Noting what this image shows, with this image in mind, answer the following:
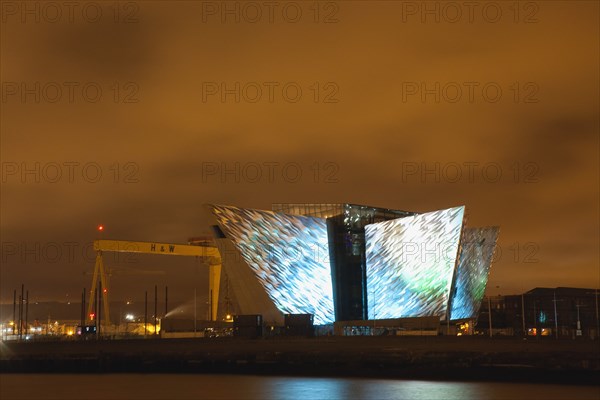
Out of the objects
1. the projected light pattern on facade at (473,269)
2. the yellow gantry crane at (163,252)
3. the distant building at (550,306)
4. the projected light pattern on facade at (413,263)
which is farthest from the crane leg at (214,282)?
the distant building at (550,306)

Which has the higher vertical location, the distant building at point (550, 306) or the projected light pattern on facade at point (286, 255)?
the projected light pattern on facade at point (286, 255)

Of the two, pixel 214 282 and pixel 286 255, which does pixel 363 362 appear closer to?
pixel 286 255

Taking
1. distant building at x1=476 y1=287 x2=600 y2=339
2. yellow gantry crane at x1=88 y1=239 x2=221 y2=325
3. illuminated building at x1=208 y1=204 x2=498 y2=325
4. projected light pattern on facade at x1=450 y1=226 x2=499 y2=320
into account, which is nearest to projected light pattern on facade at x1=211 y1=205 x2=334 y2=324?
illuminated building at x1=208 y1=204 x2=498 y2=325

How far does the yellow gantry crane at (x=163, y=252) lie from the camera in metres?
69.1

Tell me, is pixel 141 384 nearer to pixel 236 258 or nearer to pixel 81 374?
pixel 81 374

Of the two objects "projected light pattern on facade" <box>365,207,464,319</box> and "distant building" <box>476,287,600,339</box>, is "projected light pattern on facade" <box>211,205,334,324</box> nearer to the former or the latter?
"projected light pattern on facade" <box>365,207,464,319</box>

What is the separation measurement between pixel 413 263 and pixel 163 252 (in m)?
28.5

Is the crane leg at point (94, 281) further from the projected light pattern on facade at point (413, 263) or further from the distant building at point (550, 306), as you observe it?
the distant building at point (550, 306)

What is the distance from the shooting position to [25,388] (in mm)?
21859

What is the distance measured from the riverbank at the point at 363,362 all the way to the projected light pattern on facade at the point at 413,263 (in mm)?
18331

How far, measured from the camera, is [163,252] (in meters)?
72.8

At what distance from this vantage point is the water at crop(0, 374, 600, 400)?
19312 mm

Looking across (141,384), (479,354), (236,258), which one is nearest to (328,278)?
(236,258)

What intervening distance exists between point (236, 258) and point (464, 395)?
34.7 metres
